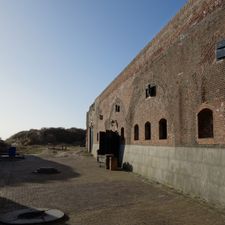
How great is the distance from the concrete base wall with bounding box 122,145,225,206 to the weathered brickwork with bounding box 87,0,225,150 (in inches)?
12.9

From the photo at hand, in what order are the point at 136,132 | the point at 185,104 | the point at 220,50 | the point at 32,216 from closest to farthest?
the point at 32,216, the point at 220,50, the point at 185,104, the point at 136,132

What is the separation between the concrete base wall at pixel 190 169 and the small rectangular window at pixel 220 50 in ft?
8.14

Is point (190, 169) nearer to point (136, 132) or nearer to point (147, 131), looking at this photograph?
point (147, 131)

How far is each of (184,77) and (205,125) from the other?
6.26 ft

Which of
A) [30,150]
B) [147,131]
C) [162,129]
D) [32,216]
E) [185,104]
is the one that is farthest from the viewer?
[30,150]

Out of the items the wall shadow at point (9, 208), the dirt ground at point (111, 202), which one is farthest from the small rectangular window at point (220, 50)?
the wall shadow at point (9, 208)

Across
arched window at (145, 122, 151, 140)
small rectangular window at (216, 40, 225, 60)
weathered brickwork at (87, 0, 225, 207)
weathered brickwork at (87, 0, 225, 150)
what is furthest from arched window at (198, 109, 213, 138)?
arched window at (145, 122, 151, 140)

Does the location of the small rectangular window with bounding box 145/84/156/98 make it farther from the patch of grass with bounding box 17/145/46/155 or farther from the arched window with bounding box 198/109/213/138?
the patch of grass with bounding box 17/145/46/155

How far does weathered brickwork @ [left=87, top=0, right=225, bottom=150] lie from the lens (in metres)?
8.98

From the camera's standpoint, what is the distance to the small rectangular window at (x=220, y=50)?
8.59 m

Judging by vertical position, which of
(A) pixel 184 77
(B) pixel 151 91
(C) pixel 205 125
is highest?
(B) pixel 151 91

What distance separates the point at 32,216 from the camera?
711cm

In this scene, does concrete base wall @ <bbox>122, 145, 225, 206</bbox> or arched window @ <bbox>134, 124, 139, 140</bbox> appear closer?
concrete base wall @ <bbox>122, 145, 225, 206</bbox>

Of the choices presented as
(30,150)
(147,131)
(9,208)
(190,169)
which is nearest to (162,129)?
(147,131)
